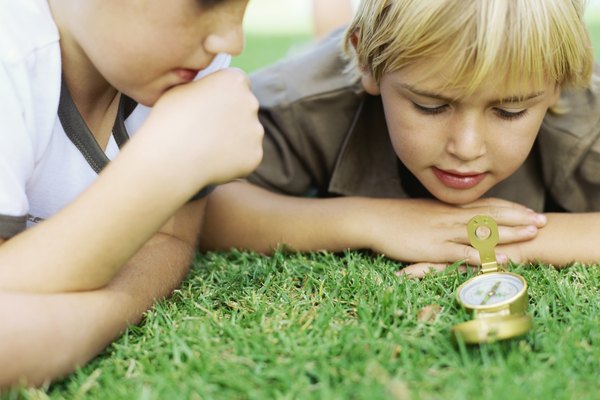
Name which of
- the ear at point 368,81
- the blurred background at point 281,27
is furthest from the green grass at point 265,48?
the ear at point 368,81

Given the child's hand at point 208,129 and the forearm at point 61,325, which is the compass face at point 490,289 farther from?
the forearm at point 61,325

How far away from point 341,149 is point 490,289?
83 cm

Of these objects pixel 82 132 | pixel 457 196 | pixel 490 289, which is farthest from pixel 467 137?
pixel 82 132

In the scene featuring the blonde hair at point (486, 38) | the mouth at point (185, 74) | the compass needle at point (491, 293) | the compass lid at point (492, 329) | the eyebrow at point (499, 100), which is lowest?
the compass needle at point (491, 293)

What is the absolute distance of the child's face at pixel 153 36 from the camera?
1554 millimetres

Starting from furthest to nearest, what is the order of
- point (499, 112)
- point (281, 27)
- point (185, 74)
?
point (281, 27)
point (499, 112)
point (185, 74)

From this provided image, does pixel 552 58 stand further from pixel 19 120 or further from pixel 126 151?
pixel 19 120

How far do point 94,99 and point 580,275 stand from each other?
1158 mm

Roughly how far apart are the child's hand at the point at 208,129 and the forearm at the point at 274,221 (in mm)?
443

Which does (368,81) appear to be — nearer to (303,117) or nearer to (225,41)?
(303,117)

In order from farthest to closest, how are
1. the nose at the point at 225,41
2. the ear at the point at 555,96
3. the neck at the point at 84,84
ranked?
the ear at the point at 555,96 → the neck at the point at 84,84 → the nose at the point at 225,41

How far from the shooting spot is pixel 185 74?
1.68 metres

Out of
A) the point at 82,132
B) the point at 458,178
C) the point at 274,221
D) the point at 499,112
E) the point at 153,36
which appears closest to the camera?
the point at 153,36

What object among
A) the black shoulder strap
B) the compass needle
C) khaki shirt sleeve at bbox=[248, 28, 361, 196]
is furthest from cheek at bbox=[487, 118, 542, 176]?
the black shoulder strap
